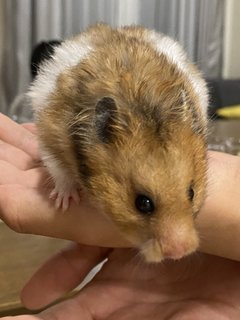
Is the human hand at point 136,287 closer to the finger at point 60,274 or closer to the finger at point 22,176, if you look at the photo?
the finger at point 60,274

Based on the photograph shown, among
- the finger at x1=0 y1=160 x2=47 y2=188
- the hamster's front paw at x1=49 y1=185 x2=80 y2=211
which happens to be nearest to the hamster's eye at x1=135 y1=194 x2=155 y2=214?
the hamster's front paw at x1=49 y1=185 x2=80 y2=211

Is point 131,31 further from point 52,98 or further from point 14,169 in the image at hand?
point 14,169

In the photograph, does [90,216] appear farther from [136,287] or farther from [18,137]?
[18,137]

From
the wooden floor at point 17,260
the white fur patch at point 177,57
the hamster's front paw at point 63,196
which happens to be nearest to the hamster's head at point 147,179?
the hamster's front paw at point 63,196

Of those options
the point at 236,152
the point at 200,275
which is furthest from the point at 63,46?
the point at 236,152

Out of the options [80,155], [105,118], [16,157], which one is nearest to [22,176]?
[16,157]

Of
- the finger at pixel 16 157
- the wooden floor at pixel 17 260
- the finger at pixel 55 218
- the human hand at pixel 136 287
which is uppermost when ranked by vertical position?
the finger at pixel 16 157
